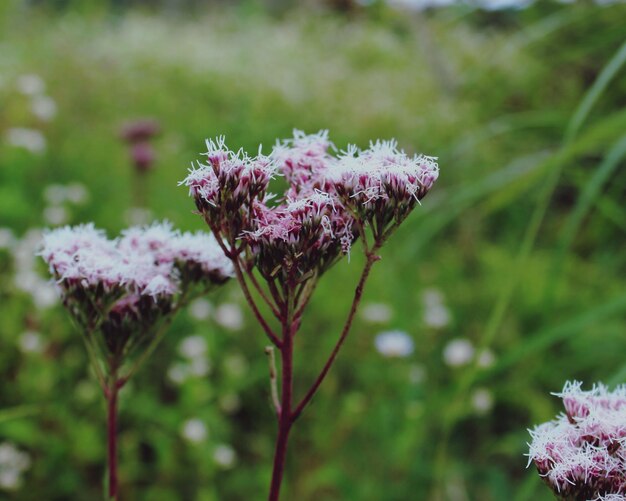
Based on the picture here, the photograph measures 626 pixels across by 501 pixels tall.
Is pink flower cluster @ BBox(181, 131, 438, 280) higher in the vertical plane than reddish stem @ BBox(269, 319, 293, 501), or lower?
higher

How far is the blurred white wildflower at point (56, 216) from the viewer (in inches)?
95.1

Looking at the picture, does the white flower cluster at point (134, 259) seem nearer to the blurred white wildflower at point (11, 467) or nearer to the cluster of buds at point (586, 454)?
the cluster of buds at point (586, 454)

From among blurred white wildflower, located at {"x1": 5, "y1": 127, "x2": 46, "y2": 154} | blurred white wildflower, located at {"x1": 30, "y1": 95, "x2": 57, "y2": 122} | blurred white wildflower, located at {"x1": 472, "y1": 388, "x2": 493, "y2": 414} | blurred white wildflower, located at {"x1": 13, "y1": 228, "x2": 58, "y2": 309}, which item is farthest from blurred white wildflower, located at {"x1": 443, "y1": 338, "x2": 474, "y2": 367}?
blurred white wildflower, located at {"x1": 30, "y1": 95, "x2": 57, "y2": 122}

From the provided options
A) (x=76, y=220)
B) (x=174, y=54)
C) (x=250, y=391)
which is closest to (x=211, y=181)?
(x=250, y=391)

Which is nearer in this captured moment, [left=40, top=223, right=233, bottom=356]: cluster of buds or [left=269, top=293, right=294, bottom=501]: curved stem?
[left=269, top=293, right=294, bottom=501]: curved stem

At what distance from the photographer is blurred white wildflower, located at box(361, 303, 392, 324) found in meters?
2.29

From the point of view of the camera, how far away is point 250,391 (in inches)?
87.8

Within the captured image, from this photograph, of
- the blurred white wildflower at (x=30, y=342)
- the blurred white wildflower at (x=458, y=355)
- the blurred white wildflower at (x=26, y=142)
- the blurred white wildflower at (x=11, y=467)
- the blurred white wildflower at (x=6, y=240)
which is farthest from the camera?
the blurred white wildflower at (x=26, y=142)

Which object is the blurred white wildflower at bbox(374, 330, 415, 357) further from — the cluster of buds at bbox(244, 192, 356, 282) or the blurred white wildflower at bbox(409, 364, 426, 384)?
the cluster of buds at bbox(244, 192, 356, 282)

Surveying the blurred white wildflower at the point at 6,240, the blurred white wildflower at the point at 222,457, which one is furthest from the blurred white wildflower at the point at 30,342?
the blurred white wildflower at the point at 222,457

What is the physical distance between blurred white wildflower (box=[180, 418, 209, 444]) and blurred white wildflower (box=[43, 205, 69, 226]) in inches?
39.1

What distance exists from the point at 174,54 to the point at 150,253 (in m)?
5.79

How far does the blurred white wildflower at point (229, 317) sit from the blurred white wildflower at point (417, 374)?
1.84 ft

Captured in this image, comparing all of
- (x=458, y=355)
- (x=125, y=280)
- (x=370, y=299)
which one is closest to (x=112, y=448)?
(x=125, y=280)
